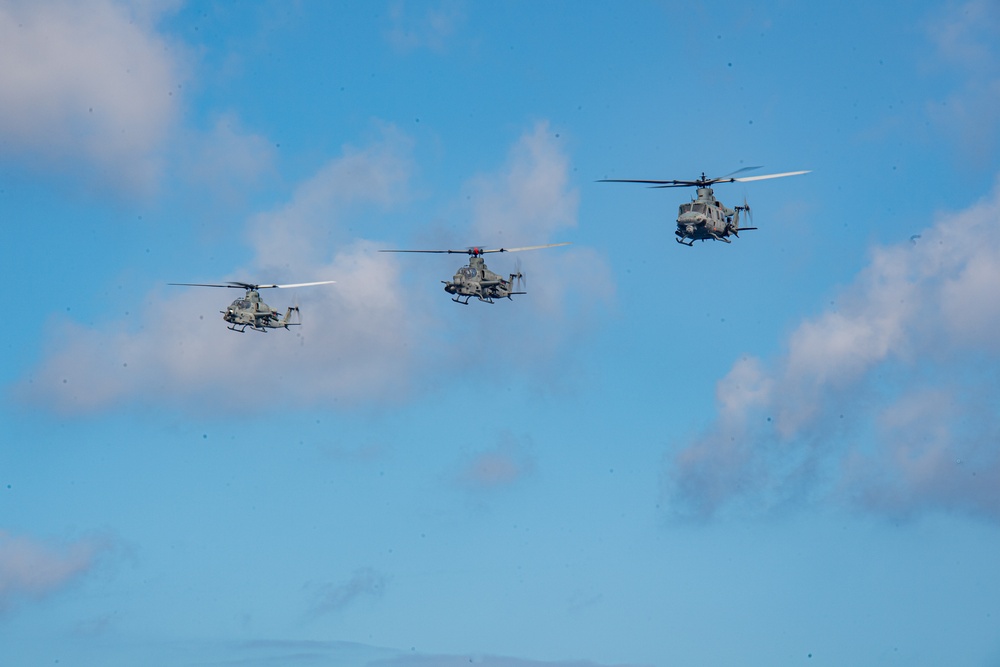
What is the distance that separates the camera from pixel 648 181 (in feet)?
491

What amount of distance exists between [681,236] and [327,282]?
174ft

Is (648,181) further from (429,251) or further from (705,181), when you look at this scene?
(429,251)

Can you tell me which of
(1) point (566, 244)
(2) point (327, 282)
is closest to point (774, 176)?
(1) point (566, 244)

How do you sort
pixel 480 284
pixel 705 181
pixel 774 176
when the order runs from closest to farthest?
pixel 774 176 < pixel 705 181 < pixel 480 284

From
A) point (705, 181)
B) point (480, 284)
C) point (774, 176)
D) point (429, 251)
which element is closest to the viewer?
point (774, 176)

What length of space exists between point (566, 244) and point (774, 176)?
2591cm

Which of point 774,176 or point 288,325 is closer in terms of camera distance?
point 774,176

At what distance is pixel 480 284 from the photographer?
162375mm

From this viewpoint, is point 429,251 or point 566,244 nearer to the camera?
point 566,244

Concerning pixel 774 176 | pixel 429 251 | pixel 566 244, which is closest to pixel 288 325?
pixel 429 251

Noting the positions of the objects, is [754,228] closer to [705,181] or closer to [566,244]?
[705,181]

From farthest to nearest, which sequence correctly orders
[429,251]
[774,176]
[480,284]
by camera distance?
[429,251] → [480,284] → [774,176]

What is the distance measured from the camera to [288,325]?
181 meters

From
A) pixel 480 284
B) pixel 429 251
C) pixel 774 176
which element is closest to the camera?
pixel 774 176
